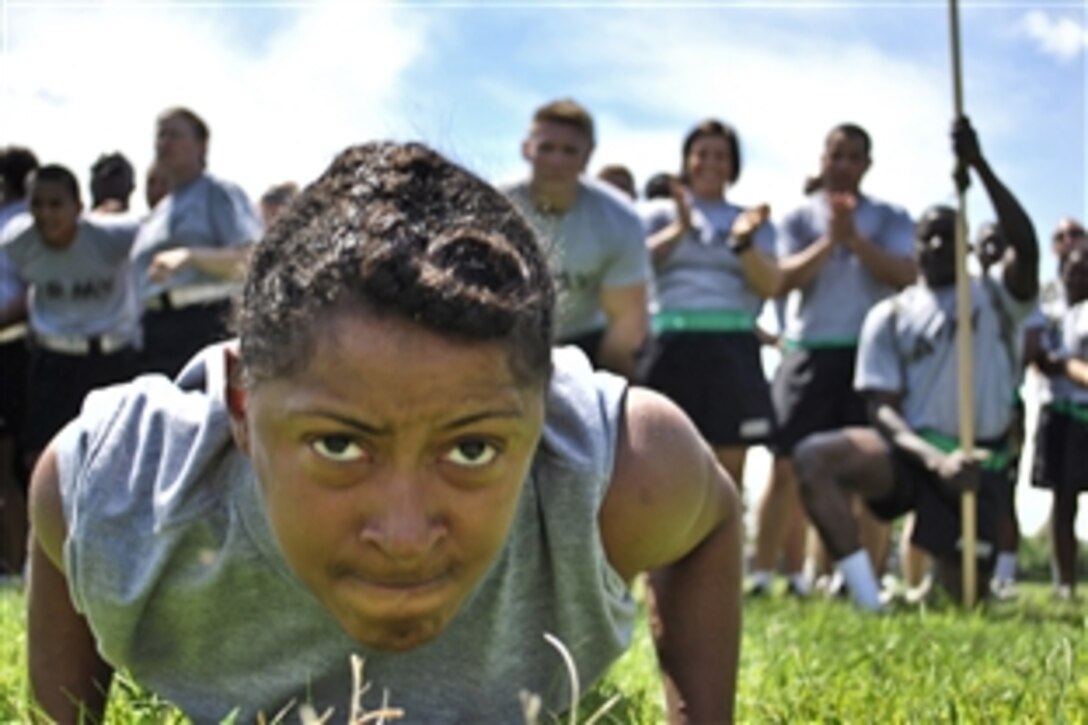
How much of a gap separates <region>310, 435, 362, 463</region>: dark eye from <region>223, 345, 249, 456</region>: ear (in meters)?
0.27

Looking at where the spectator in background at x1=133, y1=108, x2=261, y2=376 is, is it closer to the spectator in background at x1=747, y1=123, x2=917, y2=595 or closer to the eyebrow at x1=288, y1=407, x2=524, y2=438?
the spectator in background at x1=747, y1=123, x2=917, y2=595

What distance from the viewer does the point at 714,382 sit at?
6.95m

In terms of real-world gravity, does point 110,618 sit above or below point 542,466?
below

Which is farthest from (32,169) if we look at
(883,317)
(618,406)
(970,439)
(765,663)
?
(618,406)

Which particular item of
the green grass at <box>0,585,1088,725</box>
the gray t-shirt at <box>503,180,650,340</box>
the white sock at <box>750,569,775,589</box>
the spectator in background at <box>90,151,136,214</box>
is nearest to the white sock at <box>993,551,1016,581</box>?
the white sock at <box>750,569,775,589</box>

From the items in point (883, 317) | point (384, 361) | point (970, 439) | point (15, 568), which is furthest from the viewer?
point (15, 568)

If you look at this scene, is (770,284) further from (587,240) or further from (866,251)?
(587,240)

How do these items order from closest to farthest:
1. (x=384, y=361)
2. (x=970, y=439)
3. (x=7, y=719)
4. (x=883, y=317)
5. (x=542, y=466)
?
(x=384, y=361) → (x=542, y=466) → (x=7, y=719) → (x=970, y=439) → (x=883, y=317)

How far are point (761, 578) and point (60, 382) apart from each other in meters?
3.52

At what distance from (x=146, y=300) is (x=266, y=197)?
6.92 ft

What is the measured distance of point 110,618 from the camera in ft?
7.49

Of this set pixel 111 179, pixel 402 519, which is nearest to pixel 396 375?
pixel 402 519

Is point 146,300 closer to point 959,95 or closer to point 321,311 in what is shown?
point 959,95

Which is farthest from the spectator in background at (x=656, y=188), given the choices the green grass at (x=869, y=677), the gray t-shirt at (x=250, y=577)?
the gray t-shirt at (x=250, y=577)
